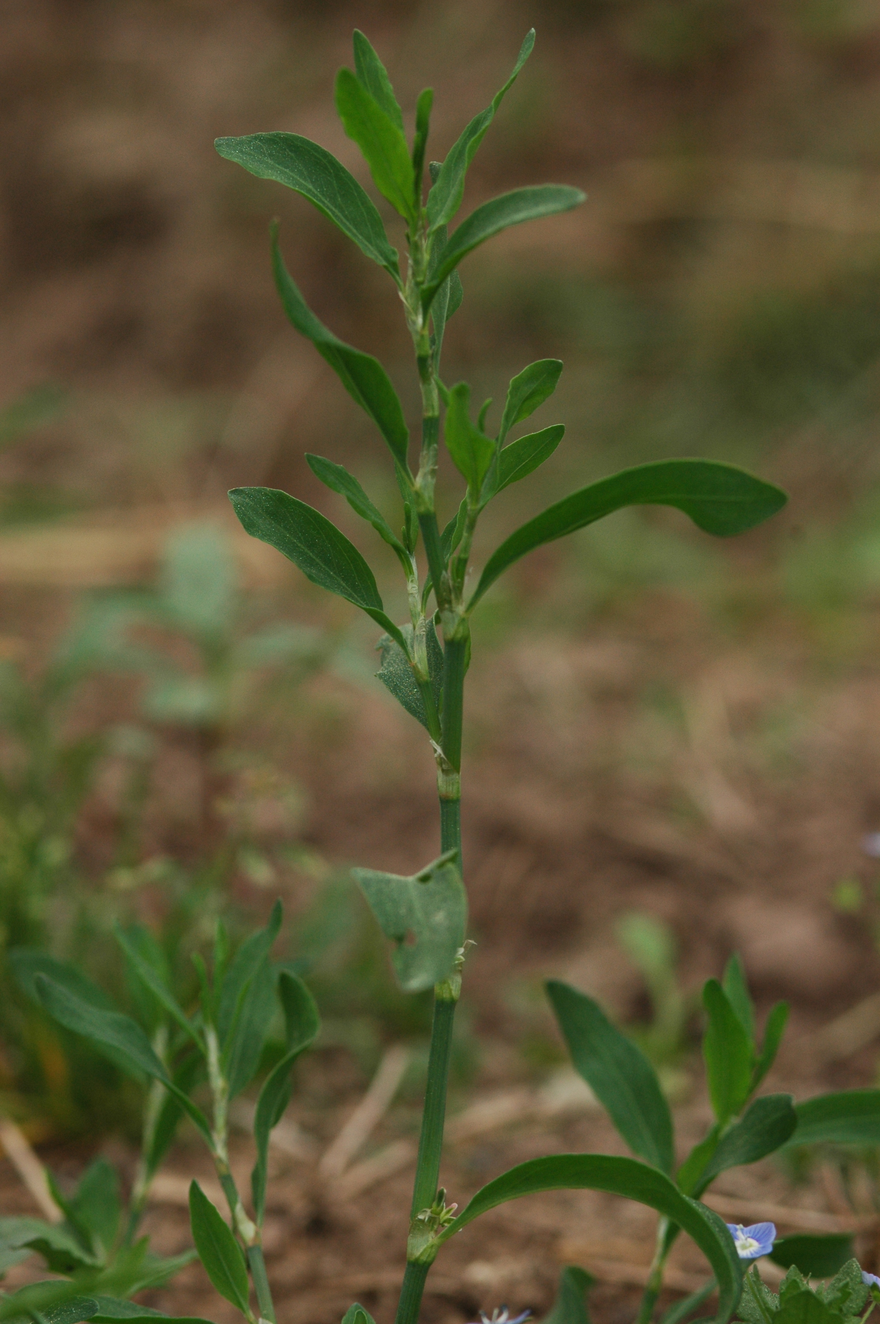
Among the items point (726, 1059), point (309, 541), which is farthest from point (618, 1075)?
point (309, 541)

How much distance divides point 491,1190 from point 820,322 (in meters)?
3.96

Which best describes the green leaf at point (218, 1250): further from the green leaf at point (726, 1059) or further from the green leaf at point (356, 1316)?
the green leaf at point (726, 1059)

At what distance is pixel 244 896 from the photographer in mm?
2072

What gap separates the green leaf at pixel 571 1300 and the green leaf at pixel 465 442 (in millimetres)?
702

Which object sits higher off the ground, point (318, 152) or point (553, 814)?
point (318, 152)

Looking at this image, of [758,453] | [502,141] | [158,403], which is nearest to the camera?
[758,453]

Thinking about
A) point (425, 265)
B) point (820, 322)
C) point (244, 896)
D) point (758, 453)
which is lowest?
point (244, 896)

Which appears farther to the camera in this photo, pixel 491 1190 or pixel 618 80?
pixel 618 80

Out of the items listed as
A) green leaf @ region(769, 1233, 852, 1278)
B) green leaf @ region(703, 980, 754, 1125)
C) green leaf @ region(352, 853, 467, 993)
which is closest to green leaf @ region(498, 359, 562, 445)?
green leaf @ region(352, 853, 467, 993)

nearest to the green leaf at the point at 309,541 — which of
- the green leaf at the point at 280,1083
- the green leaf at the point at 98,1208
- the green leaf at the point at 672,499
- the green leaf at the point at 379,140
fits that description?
the green leaf at the point at 672,499

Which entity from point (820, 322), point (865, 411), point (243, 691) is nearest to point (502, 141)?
point (820, 322)

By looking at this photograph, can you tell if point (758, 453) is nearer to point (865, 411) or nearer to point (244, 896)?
point (865, 411)

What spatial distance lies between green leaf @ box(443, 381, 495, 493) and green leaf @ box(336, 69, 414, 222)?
15cm

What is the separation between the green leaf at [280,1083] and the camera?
0.96 metres
